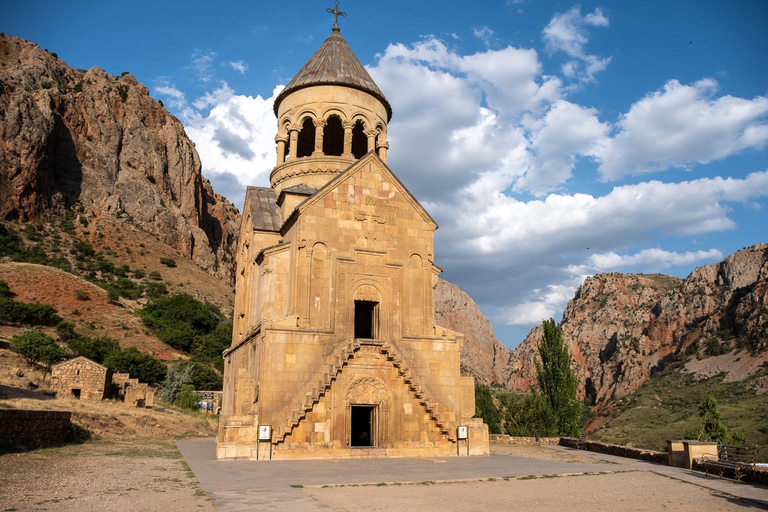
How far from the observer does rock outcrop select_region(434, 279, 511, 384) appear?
344 ft

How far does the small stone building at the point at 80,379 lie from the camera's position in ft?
101

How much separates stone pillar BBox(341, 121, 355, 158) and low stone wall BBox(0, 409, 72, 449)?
1343 centimetres

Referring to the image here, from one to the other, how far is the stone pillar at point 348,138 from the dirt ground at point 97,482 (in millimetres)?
12657

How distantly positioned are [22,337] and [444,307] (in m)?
77.2

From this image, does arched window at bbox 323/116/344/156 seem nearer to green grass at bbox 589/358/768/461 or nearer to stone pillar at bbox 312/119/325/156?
stone pillar at bbox 312/119/325/156

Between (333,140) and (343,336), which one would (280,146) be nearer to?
(333,140)

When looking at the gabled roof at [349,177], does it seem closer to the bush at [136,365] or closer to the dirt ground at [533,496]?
the dirt ground at [533,496]

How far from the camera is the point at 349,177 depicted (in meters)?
19.9

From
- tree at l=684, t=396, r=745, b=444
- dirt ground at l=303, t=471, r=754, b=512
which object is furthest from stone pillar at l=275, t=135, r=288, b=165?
tree at l=684, t=396, r=745, b=444

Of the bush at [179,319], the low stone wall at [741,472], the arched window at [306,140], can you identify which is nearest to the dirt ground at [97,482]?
the low stone wall at [741,472]

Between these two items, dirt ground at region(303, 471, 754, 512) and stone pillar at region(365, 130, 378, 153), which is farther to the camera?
stone pillar at region(365, 130, 378, 153)

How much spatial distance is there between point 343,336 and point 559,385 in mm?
17026

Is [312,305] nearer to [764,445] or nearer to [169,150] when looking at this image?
[764,445]

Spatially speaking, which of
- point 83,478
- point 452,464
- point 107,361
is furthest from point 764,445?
point 107,361
